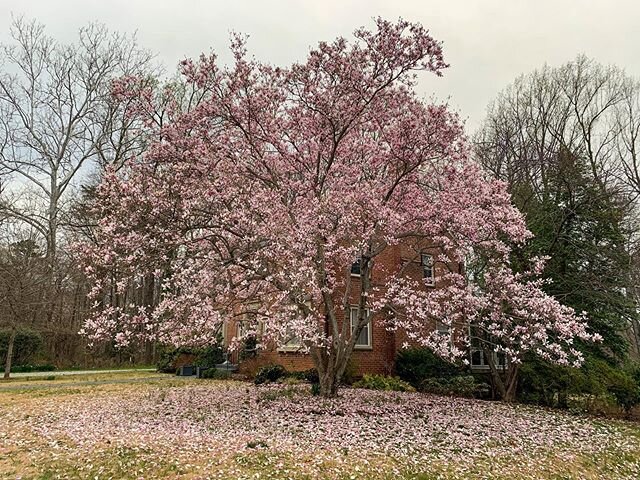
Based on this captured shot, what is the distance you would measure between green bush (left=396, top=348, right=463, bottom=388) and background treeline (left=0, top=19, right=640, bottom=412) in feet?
7.82

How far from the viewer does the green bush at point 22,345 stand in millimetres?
20281

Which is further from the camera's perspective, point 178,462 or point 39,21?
point 39,21

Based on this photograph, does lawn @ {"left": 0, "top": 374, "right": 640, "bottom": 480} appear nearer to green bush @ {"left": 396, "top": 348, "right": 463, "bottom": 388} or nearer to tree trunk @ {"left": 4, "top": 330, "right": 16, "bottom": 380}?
green bush @ {"left": 396, "top": 348, "right": 463, "bottom": 388}

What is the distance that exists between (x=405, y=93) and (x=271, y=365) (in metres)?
10.2

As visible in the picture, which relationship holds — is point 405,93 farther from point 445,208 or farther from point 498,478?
point 498,478

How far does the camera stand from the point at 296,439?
22.9ft

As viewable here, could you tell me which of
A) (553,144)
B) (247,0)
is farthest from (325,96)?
(553,144)

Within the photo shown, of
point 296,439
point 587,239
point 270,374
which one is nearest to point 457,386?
point 270,374

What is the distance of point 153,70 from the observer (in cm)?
2405

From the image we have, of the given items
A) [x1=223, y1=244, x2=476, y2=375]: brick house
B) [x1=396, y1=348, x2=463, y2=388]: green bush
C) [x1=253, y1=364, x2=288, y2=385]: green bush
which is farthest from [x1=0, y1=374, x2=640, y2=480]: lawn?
[x1=223, y1=244, x2=476, y2=375]: brick house

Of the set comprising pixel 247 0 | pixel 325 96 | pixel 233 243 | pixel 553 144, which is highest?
pixel 553 144

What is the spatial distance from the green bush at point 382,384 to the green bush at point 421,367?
71cm

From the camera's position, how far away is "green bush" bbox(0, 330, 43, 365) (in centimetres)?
2028

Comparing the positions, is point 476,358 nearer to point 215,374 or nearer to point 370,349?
point 370,349
